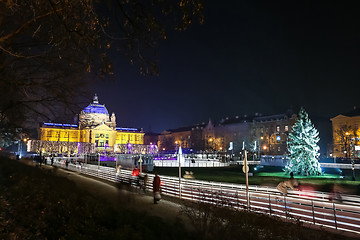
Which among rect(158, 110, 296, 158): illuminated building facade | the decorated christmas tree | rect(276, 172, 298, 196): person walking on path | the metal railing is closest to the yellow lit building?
rect(158, 110, 296, 158): illuminated building facade

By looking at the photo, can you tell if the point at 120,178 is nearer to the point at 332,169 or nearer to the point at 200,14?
the point at 200,14

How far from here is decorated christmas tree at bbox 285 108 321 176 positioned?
37.0 metres

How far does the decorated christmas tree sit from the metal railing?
2125 cm

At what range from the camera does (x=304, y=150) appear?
37.2 m

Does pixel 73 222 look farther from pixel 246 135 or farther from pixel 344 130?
pixel 246 135

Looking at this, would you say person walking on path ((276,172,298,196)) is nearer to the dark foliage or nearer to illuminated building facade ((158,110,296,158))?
the dark foliage

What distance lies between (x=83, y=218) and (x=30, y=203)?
2.95m

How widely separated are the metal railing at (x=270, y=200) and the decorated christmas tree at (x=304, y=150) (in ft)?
69.7

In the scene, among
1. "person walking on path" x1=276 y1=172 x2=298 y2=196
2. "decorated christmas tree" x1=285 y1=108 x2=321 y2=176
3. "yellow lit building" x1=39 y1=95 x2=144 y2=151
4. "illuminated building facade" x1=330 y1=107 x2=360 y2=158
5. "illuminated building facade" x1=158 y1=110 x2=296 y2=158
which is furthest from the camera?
"yellow lit building" x1=39 y1=95 x2=144 y2=151

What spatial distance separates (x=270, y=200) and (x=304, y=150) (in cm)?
2634

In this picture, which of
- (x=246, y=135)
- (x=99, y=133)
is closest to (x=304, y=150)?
(x=246, y=135)

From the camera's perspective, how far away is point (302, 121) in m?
38.1

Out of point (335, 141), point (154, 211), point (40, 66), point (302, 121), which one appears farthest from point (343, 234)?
point (335, 141)

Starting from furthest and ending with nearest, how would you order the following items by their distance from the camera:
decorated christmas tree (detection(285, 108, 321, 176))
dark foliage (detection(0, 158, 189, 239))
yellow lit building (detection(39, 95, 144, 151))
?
1. yellow lit building (detection(39, 95, 144, 151))
2. decorated christmas tree (detection(285, 108, 321, 176))
3. dark foliage (detection(0, 158, 189, 239))
